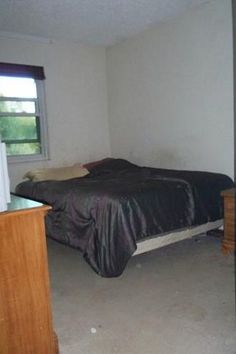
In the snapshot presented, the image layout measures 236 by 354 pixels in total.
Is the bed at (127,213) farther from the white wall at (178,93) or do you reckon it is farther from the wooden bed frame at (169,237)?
the white wall at (178,93)

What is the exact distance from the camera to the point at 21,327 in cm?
142

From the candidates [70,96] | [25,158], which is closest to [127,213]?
[25,158]

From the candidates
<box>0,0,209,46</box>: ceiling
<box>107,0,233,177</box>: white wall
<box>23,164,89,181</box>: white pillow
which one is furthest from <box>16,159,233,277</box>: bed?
<box>0,0,209,46</box>: ceiling

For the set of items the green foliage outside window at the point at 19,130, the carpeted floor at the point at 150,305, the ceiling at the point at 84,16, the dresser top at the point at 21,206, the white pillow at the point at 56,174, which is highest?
the ceiling at the point at 84,16

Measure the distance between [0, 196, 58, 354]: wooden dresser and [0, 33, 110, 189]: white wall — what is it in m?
2.92

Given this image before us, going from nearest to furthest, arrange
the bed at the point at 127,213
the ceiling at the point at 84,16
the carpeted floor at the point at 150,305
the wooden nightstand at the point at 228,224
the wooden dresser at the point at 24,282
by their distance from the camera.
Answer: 1. the wooden dresser at the point at 24,282
2. the carpeted floor at the point at 150,305
3. the bed at the point at 127,213
4. the wooden nightstand at the point at 228,224
5. the ceiling at the point at 84,16

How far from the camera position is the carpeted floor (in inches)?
66.0

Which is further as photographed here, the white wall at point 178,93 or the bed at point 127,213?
the white wall at point 178,93

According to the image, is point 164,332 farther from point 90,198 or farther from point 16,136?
point 16,136

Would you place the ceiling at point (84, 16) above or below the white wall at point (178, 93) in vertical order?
above

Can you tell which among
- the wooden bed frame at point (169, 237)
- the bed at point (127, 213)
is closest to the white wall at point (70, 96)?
the bed at point (127, 213)

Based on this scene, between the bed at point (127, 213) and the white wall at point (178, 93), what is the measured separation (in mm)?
556

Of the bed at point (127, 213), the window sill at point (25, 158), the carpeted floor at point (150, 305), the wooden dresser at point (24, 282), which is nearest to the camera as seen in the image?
the wooden dresser at point (24, 282)

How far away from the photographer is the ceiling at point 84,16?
3.26m
